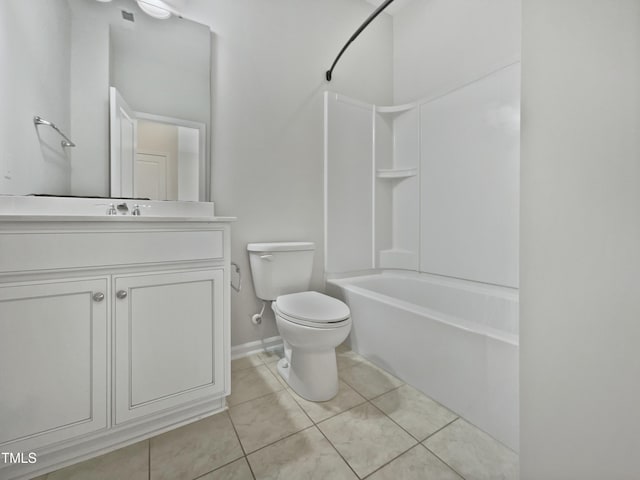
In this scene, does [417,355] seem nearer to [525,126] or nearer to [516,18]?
[525,126]

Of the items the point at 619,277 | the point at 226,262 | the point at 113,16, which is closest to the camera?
the point at 619,277

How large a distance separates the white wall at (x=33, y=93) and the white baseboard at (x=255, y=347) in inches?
50.5

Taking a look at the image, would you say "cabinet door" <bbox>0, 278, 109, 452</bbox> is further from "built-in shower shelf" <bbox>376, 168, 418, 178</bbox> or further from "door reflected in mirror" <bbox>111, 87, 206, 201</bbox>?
"built-in shower shelf" <bbox>376, 168, 418, 178</bbox>

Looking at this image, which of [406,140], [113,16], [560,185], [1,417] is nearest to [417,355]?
[560,185]

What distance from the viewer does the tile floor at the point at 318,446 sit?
0.98m

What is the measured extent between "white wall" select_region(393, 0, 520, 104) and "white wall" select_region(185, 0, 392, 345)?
20.5 inches

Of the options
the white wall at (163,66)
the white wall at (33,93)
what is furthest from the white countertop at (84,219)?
the white wall at (163,66)

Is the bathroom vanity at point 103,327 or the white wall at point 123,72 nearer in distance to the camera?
the bathroom vanity at point 103,327

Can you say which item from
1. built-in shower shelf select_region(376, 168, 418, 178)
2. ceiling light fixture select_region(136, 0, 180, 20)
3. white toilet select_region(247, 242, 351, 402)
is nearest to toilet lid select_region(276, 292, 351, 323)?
white toilet select_region(247, 242, 351, 402)

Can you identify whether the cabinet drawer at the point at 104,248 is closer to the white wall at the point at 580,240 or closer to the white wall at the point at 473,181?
the white wall at the point at 580,240

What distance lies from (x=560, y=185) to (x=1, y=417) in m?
1.62

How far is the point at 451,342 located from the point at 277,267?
3.45ft

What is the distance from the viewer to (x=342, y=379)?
157cm

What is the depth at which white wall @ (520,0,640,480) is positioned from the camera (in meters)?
0.40
